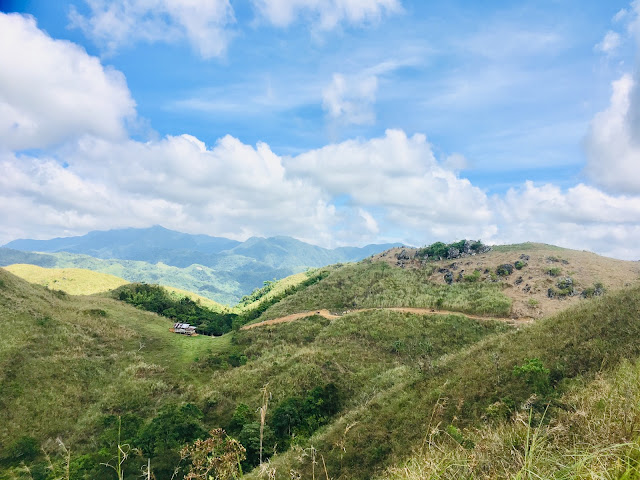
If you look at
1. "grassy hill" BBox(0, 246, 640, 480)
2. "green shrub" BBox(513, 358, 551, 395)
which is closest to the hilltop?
"grassy hill" BBox(0, 246, 640, 480)

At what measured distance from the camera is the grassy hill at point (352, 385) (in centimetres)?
595

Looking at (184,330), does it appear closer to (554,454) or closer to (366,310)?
(366,310)

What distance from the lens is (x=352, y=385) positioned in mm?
29391

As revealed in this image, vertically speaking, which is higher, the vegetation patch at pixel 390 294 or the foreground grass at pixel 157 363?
the vegetation patch at pixel 390 294

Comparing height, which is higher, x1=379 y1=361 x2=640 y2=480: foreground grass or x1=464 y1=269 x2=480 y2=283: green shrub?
x1=464 y1=269 x2=480 y2=283: green shrub

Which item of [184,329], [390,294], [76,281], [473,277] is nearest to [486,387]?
[390,294]

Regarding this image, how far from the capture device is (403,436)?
576 inches

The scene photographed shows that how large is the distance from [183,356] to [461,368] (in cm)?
3520

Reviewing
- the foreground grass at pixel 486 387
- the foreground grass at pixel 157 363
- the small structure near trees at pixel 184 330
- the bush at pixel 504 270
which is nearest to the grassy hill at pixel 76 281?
the small structure near trees at pixel 184 330

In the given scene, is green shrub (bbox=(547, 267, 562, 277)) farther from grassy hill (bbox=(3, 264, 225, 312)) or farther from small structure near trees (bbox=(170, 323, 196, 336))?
grassy hill (bbox=(3, 264, 225, 312))

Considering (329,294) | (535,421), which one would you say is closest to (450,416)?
(535,421)

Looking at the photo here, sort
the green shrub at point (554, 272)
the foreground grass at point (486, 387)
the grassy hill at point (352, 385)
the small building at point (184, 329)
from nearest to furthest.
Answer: the grassy hill at point (352, 385)
the foreground grass at point (486, 387)
the green shrub at point (554, 272)
the small building at point (184, 329)

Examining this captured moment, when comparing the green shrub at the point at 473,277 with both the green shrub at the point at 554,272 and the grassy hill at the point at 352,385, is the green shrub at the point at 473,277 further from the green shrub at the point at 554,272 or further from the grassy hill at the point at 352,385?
the green shrub at the point at 554,272

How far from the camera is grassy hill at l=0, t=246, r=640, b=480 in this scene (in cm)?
595
